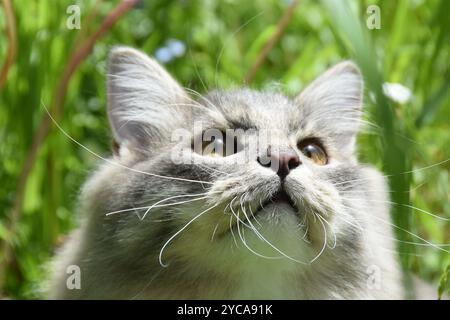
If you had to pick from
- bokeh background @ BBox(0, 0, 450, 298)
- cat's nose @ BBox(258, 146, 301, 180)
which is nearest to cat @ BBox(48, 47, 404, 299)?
cat's nose @ BBox(258, 146, 301, 180)

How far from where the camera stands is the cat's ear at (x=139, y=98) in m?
2.41

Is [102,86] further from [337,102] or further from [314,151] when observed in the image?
[314,151]

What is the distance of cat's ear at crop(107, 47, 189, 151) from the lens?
2406 millimetres

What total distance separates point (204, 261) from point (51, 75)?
1.48 metres

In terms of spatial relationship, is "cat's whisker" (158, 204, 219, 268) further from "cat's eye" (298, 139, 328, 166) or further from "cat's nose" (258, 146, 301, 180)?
"cat's eye" (298, 139, 328, 166)

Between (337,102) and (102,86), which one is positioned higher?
(102,86)

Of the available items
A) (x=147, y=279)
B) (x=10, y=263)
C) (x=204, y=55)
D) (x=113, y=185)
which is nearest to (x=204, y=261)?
(x=147, y=279)

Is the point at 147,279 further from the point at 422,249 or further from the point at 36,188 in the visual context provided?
the point at 422,249

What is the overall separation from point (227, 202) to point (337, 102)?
80 cm

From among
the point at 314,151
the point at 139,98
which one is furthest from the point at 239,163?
the point at 139,98

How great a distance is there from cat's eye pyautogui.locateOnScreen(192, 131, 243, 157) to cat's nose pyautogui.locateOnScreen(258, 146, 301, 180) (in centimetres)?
15

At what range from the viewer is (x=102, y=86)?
3.45 meters

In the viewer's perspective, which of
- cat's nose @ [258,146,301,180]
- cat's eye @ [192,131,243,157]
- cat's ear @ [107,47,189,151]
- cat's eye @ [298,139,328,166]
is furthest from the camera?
cat's ear @ [107,47,189,151]

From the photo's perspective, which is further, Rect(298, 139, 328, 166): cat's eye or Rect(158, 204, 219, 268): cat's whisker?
Rect(298, 139, 328, 166): cat's eye
